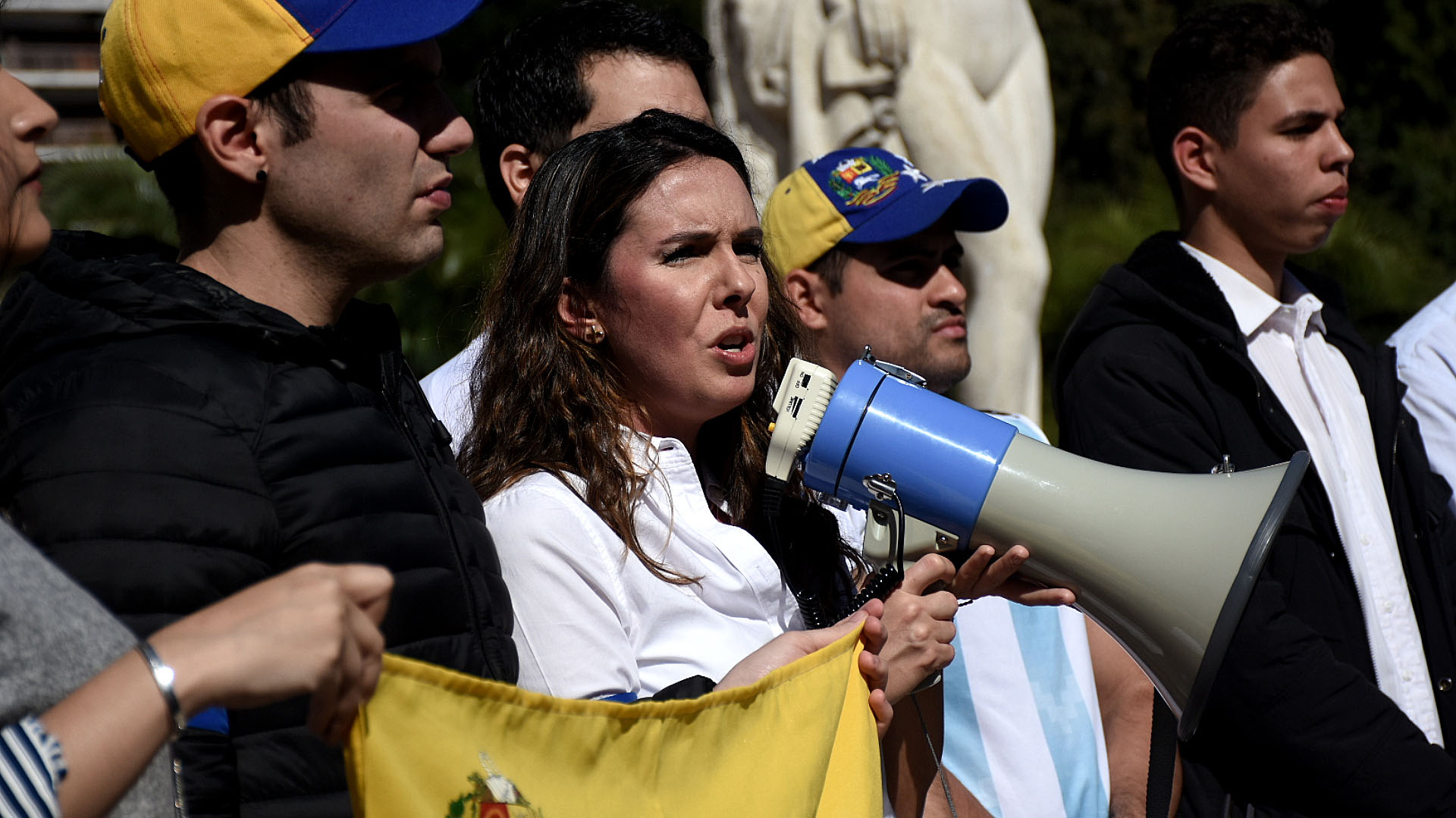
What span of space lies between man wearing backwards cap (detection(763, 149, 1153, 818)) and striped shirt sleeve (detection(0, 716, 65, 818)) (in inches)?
69.5

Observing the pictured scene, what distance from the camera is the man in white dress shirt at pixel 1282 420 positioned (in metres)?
3.02

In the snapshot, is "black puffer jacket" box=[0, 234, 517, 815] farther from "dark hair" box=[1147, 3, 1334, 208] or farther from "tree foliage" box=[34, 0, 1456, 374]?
"tree foliage" box=[34, 0, 1456, 374]

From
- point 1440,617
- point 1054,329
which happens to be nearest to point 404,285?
point 1054,329

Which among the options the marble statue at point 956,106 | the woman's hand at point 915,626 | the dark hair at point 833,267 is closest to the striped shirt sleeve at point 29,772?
the woman's hand at point 915,626

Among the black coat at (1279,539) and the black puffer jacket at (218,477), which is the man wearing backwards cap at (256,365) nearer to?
the black puffer jacket at (218,477)

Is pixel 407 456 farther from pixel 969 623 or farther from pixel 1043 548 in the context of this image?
pixel 969 623

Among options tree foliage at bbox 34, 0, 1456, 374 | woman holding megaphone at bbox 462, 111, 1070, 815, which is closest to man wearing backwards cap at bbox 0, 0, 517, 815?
woman holding megaphone at bbox 462, 111, 1070, 815

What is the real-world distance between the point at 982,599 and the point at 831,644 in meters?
0.88

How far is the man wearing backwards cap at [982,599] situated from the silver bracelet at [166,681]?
5.47ft

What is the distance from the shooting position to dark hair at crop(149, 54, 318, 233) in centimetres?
214

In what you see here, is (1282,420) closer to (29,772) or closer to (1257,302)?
(1257,302)

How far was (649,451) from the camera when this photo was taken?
8.00 feet

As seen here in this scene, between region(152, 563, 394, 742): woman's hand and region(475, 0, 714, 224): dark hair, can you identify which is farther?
region(475, 0, 714, 224): dark hair

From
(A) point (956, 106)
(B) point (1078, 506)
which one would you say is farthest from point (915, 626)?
(A) point (956, 106)
